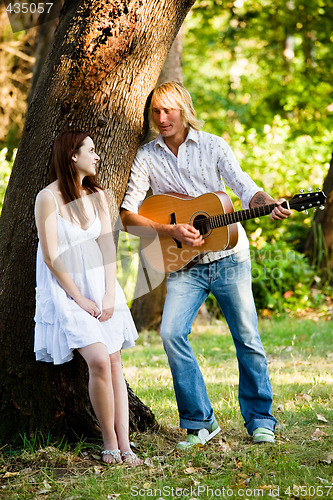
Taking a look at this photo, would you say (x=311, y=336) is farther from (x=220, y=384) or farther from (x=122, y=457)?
(x=122, y=457)

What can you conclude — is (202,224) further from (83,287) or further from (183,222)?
(83,287)

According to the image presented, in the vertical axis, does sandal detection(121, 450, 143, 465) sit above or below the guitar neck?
below

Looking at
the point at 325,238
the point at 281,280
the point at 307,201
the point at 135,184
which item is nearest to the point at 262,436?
the point at 307,201

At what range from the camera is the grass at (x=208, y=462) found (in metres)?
3.01

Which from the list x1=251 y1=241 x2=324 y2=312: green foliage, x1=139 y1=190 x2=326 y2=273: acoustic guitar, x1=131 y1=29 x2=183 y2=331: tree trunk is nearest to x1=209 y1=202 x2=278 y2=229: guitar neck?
A: x1=139 y1=190 x2=326 y2=273: acoustic guitar

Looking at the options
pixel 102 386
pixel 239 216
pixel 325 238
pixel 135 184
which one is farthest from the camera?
pixel 325 238

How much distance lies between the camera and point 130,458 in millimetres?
3330

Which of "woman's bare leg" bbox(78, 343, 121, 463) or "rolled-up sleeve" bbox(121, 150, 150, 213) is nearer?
"woman's bare leg" bbox(78, 343, 121, 463)

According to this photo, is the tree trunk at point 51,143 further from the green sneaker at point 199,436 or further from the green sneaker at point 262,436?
the green sneaker at point 262,436

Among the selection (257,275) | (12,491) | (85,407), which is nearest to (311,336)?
(257,275)

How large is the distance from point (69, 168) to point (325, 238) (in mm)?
5789

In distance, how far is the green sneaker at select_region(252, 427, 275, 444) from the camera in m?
3.60

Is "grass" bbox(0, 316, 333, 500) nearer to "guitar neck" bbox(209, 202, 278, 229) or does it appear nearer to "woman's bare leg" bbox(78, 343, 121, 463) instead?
"woman's bare leg" bbox(78, 343, 121, 463)

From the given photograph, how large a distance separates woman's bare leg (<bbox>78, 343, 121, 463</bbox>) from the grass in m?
0.21
